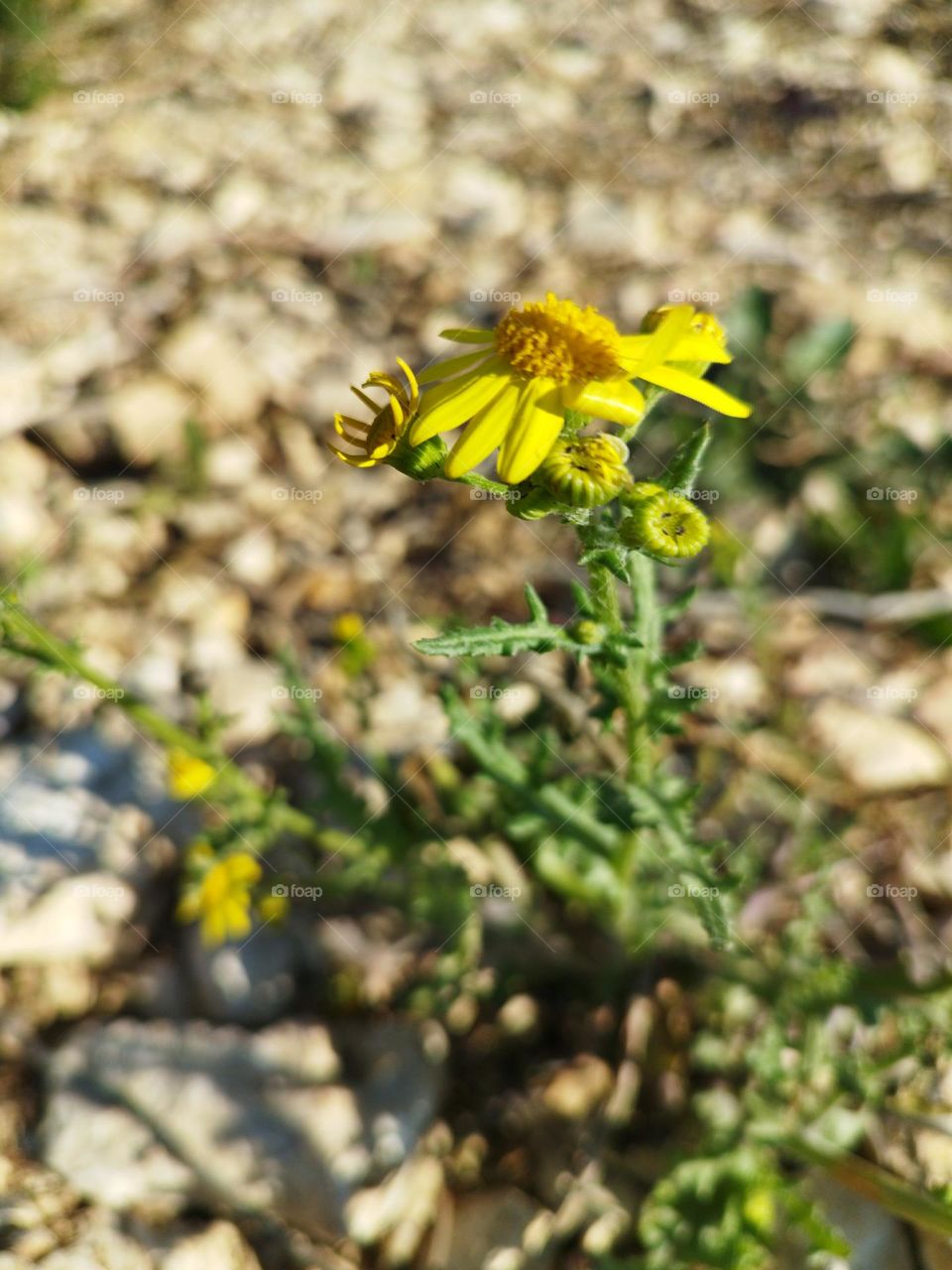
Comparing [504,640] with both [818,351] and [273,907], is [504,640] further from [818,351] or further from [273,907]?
[818,351]

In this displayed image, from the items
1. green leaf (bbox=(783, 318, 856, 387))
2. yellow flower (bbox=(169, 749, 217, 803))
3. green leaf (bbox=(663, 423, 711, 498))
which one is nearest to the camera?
green leaf (bbox=(663, 423, 711, 498))

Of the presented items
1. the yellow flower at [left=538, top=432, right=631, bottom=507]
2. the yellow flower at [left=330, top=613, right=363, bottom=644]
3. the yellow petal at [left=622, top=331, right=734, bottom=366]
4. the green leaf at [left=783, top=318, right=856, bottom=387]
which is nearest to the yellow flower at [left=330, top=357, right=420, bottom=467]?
the yellow flower at [left=538, top=432, right=631, bottom=507]

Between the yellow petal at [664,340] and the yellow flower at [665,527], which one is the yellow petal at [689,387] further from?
the yellow flower at [665,527]

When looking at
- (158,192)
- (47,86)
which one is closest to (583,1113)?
(158,192)

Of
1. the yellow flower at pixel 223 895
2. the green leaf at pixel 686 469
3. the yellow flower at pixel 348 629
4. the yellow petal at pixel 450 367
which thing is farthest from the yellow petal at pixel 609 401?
the yellow flower at pixel 223 895

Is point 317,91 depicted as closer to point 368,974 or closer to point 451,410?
point 451,410

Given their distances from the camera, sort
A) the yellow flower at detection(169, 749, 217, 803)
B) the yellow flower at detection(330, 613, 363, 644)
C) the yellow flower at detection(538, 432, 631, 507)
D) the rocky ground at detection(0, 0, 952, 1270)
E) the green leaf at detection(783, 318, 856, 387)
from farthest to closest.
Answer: the green leaf at detection(783, 318, 856, 387), the yellow flower at detection(330, 613, 363, 644), the yellow flower at detection(169, 749, 217, 803), the rocky ground at detection(0, 0, 952, 1270), the yellow flower at detection(538, 432, 631, 507)

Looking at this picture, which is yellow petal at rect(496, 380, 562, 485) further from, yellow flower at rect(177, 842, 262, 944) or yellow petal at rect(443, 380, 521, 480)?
yellow flower at rect(177, 842, 262, 944)

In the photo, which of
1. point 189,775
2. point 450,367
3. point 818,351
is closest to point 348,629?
point 189,775
